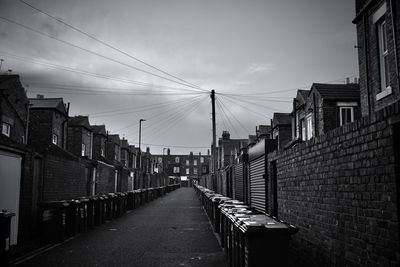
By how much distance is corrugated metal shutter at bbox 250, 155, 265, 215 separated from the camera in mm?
10281

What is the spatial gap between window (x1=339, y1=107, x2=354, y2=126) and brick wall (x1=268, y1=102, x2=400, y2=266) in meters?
13.1

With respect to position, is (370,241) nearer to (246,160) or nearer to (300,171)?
(300,171)

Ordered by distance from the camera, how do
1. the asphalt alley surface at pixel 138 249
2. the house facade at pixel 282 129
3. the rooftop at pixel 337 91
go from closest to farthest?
the asphalt alley surface at pixel 138 249
the rooftop at pixel 337 91
the house facade at pixel 282 129

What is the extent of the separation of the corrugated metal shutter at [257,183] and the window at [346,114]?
322 inches

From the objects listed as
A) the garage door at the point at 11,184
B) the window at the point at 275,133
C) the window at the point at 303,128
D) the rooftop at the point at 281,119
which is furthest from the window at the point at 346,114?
the garage door at the point at 11,184

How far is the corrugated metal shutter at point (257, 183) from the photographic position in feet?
33.7

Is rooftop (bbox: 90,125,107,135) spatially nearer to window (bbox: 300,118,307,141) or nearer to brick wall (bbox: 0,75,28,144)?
brick wall (bbox: 0,75,28,144)

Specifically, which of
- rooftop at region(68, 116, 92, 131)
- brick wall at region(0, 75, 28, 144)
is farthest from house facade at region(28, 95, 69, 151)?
rooftop at region(68, 116, 92, 131)

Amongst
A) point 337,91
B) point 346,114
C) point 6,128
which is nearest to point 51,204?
point 6,128

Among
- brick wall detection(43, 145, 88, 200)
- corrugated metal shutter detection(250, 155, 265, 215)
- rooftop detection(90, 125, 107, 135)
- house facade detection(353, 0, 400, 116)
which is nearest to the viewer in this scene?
house facade detection(353, 0, 400, 116)

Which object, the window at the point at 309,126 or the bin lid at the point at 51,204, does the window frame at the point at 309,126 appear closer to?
the window at the point at 309,126

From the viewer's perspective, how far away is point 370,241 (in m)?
3.68

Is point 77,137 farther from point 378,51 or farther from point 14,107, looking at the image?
point 378,51

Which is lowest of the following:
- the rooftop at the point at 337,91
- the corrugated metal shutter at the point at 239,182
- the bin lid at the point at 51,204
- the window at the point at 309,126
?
the bin lid at the point at 51,204
